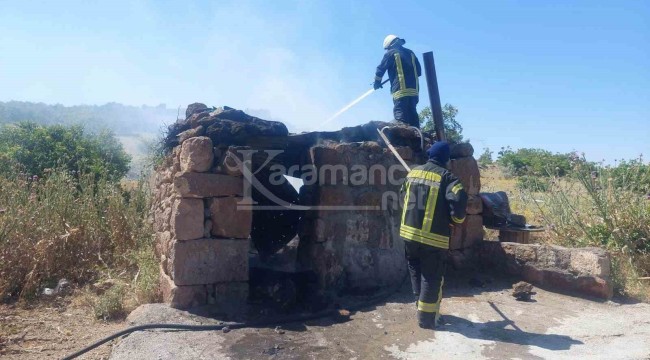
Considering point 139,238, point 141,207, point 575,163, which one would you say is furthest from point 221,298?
point 575,163

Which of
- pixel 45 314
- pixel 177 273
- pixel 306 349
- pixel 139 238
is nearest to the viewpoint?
pixel 306 349

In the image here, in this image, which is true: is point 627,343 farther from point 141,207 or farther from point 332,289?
point 141,207

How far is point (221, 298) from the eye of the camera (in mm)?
5035

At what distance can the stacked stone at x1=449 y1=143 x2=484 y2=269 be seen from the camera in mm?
6102

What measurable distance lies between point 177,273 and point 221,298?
1.76 ft

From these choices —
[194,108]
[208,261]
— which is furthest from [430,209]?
[194,108]

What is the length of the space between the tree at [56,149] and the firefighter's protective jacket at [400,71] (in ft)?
20.5

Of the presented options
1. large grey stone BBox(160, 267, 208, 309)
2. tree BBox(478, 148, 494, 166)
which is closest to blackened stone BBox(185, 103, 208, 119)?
large grey stone BBox(160, 267, 208, 309)

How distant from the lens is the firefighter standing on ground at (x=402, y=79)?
7012mm

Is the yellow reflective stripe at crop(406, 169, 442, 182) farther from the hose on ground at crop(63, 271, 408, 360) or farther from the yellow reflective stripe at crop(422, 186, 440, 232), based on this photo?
the hose on ground at crop(63, 271, 408, 360)

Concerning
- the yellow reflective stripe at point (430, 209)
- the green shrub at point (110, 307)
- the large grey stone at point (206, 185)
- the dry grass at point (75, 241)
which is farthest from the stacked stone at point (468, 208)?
the green shrub at point (110, 307)

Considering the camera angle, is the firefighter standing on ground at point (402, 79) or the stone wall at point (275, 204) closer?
the stone wall at point (275, 204)

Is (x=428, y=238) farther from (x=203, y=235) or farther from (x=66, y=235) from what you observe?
(x=66, y=235)

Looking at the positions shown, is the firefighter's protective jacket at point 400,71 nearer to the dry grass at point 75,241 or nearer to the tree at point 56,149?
the dry grass at point 75,241
